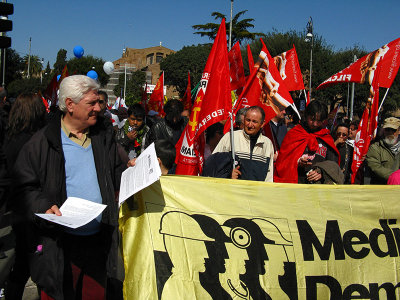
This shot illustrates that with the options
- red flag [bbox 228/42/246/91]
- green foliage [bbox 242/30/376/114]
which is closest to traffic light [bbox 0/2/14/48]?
red flag [bbox 228/42/246/91]

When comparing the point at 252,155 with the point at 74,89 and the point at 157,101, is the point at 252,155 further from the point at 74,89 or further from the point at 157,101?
the point at 157,101

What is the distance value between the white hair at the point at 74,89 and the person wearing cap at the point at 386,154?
11.7 feet

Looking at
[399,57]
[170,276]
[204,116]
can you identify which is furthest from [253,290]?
[399,57]

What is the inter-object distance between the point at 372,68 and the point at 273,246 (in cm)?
326

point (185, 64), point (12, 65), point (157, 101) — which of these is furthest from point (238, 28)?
point (157, 101)

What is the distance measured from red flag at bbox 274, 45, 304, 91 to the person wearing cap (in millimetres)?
2115

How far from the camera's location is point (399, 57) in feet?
16.6

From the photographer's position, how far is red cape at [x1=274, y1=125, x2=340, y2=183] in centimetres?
484

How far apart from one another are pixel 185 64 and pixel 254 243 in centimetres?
5075

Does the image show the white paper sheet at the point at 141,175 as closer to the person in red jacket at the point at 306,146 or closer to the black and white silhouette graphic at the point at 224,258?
the black and white silhouette graphic at the point at 224,258

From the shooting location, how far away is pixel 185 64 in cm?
5253

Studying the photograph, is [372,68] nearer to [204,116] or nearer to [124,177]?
[204,116]

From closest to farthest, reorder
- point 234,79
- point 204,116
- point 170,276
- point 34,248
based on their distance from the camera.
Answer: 1. point 34,248
2. point 170,276
3. point 204,116
4. point 234,79

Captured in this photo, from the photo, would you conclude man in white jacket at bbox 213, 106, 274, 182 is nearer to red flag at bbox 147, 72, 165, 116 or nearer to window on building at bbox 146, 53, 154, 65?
red flag at bbox 147, 72, 165, 116
